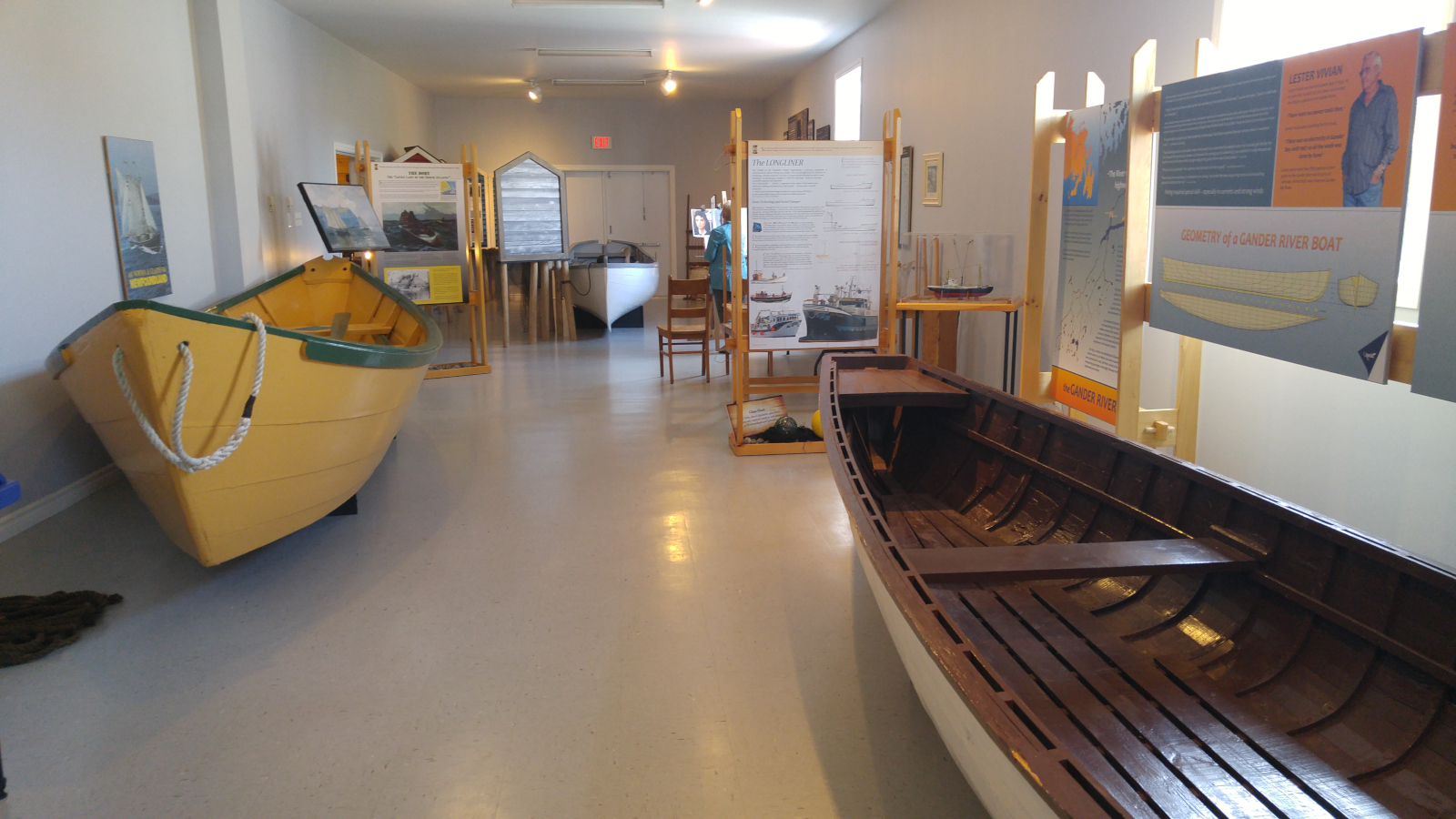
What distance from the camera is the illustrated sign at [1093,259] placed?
3160mm

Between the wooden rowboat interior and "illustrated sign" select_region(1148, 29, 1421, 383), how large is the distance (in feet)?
12.6

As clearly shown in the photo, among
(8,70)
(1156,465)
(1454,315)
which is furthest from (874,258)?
(8,70)

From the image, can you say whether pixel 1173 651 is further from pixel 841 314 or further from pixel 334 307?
pixel 334 307

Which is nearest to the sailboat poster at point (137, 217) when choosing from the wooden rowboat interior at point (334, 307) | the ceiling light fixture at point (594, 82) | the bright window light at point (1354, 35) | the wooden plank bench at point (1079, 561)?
the wooden rowboat interior at point (334, 307)

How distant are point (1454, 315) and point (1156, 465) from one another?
2.25 ft

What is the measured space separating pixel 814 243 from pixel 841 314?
0.43m

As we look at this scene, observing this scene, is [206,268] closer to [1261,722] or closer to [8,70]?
[8,70]

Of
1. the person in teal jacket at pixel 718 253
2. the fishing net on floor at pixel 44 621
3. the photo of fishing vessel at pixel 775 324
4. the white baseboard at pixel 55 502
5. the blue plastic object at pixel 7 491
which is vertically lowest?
the fishing net on floor at pixel 44 621

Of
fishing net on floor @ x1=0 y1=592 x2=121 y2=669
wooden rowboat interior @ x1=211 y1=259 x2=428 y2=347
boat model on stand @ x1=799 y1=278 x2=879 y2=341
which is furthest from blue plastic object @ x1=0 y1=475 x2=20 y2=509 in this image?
boat model on stand @ x1=799 y1=278 x2=879 y2=341

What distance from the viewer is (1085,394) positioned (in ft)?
11.5

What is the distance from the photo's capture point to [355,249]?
658cm

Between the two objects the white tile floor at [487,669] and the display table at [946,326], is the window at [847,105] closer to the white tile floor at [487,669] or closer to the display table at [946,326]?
the display table at [946,326]

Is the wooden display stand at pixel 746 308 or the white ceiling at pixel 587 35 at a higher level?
the white ceiling at pixel 587 35

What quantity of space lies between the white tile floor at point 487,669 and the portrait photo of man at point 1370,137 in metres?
1.69
